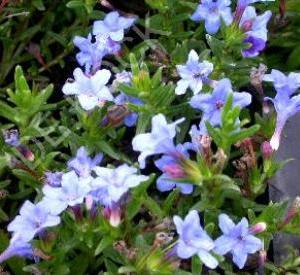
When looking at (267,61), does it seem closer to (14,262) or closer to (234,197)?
(234,197)

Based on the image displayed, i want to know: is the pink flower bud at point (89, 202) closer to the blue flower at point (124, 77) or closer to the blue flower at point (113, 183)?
the blue flower at point (113, 183)

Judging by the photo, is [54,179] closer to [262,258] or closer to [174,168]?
A: [174,168]

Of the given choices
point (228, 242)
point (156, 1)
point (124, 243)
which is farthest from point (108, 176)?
point (156, 1)

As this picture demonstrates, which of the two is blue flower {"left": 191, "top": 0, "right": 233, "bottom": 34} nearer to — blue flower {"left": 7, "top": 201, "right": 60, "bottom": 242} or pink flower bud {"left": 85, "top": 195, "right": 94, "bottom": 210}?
pink flower bud {"left": 85, "top": 195, "right": 94, "bottom": 210}

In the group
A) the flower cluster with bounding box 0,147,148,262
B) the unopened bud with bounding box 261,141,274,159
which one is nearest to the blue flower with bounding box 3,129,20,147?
the flower cluster with bounding box 0,147,148,262

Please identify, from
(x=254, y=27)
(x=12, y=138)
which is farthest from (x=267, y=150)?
(x=12, y=138)

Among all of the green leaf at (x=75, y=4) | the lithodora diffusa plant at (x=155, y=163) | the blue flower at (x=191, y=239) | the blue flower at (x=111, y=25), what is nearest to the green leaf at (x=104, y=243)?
the lithodora diffusa plant at (x=155, y=163)
